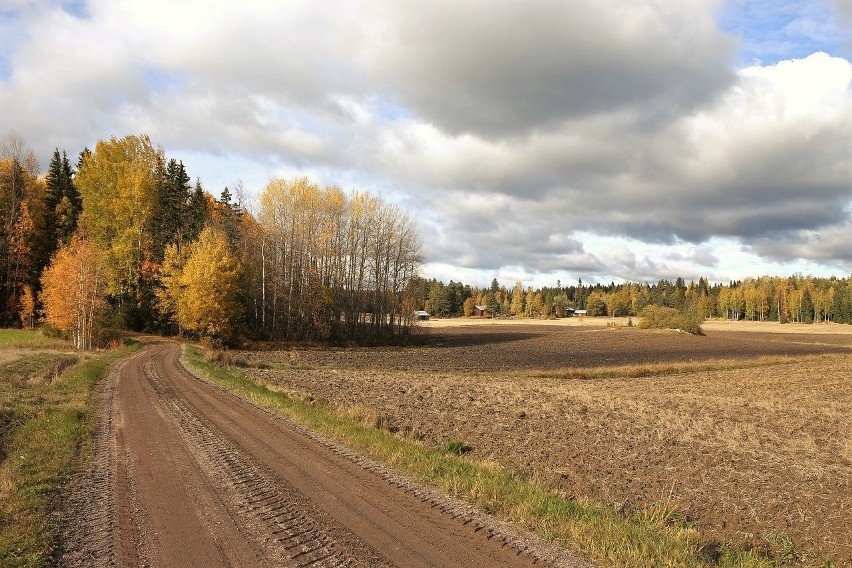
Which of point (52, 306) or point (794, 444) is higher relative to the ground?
point (52, 306)

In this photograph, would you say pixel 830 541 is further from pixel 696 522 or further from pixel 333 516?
pixel 333 516

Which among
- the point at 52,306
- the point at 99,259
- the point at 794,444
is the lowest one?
the point at 794,444

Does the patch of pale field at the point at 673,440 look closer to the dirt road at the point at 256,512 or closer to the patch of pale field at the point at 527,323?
the dirt road at the point at 256,512

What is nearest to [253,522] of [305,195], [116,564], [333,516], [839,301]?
[333,516]

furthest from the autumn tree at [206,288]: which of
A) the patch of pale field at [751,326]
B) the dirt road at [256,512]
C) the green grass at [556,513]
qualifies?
the patch of pale field at [751,326]

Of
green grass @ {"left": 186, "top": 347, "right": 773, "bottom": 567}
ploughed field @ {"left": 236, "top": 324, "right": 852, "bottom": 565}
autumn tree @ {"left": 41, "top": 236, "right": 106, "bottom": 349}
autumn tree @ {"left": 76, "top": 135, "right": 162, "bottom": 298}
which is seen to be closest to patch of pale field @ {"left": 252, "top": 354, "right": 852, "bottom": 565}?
ploughed field @ {"left": 236, "top": 324, "right": 852, "bottom": 565}

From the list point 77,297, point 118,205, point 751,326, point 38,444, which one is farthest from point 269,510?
point 751,326

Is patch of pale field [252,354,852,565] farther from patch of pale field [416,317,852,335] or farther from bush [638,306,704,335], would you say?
patch of pale field [416,317,852,335]

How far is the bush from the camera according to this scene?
331 ft

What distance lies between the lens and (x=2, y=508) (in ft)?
26.2

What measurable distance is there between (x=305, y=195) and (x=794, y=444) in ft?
182

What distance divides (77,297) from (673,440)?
1799 inches

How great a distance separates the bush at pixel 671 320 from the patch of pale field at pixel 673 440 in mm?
75857

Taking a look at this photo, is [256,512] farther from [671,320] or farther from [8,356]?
[671,320]
